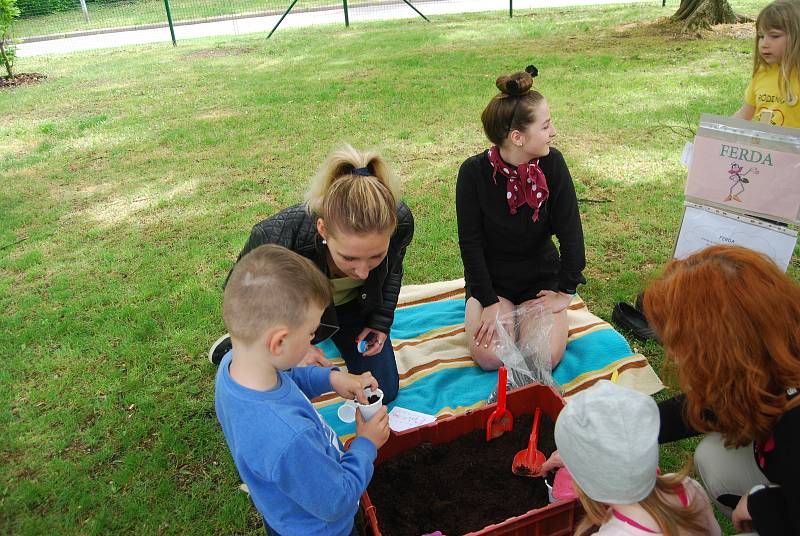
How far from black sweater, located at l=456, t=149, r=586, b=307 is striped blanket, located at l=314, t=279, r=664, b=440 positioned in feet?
1.22

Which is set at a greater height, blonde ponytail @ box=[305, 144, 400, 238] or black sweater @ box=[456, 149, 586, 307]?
blonde ponytail @ box=[305, 144, 400, 238]

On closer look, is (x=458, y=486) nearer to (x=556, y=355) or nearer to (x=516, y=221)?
(x=556, y=355)

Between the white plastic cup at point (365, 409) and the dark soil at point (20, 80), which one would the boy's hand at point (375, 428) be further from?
the dark soil at point (20, 80)

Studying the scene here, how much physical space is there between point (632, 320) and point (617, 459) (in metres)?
2.01

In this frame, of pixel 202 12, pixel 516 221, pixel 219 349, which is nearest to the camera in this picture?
pixel 516 221

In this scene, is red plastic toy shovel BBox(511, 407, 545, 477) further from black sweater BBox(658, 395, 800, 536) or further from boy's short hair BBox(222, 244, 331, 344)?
boy's short hair BBox(222, 244, 331, 344)

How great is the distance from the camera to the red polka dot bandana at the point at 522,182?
279cm

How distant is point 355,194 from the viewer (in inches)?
85.0

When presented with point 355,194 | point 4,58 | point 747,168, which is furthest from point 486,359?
point 4,58

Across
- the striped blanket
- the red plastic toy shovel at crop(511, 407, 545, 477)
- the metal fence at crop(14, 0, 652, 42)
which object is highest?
the metal fence at crop(14, 0, 652, 42)

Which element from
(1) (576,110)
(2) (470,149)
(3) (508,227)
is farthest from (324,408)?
(1) (576,110)

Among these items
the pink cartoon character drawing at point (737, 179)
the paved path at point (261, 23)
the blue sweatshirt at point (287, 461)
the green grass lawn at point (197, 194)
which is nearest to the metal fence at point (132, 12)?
the paved path at point (261, 23)

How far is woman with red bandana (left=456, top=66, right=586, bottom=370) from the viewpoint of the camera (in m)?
2.67

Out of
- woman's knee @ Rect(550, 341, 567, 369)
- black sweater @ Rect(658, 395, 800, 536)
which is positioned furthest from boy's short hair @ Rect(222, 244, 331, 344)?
woman's knee @ Rect(550, 341, 567, 369)
